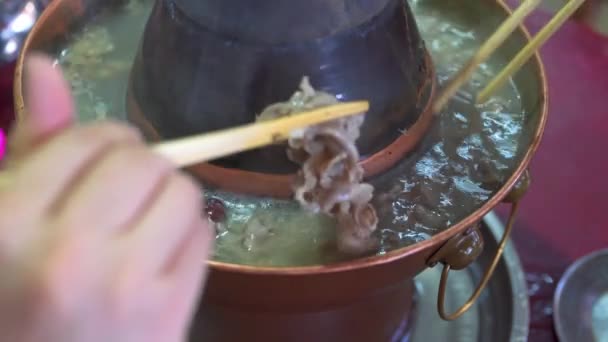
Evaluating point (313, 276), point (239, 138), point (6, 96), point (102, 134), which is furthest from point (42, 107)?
point (6, 96)

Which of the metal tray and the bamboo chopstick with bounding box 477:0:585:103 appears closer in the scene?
the bamboo chopstick with bounding box 477:0:585:103

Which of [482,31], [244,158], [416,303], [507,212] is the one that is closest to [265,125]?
[244,158]

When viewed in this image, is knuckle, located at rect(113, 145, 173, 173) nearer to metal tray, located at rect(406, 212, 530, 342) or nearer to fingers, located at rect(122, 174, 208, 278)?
fingers, located at rect(122, 174, 208, 278)

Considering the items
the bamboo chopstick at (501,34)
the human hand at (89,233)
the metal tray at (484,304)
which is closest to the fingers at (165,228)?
the human hand at (89,233)

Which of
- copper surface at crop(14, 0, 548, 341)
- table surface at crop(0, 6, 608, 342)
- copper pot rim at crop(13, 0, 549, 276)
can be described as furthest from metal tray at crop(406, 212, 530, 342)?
copper pot rim at crop(13, 0, 549, 276)

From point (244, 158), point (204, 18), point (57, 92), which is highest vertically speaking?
point (57, 92)

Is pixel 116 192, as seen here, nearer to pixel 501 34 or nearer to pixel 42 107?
pixel 42 107

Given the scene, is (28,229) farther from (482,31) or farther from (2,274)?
(482,31)
